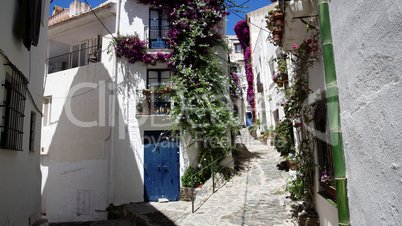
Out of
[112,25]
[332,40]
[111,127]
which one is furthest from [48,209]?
[332,40]

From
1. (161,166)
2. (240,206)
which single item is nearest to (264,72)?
(161,166)

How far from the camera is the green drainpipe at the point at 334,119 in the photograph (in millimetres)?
3232

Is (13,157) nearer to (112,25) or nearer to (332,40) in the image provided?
(332,40)

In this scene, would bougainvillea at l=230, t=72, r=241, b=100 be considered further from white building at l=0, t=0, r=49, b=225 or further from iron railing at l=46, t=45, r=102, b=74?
white building at l=0, t=0, r=49, b=225

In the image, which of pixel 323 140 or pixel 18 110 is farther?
pixel 18 110

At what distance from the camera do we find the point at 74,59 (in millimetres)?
13297

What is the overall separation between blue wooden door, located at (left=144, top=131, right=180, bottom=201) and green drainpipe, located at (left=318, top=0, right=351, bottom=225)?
25.8 ft

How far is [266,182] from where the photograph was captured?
31.0 feet

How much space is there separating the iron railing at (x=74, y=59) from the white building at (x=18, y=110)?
16.6 feet

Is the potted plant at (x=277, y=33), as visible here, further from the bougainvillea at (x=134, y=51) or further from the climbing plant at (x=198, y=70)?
the bougainvillea at (x=134, y=51)

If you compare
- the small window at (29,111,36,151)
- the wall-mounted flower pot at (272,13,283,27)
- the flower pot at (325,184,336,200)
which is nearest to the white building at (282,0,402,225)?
the flower pot at (325,184,336,200)

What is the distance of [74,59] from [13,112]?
8.40 meters

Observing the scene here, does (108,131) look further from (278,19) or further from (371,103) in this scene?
(371,103)

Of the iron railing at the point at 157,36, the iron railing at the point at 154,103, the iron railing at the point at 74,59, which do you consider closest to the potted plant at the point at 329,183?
the iron railing at the point at 154,103
